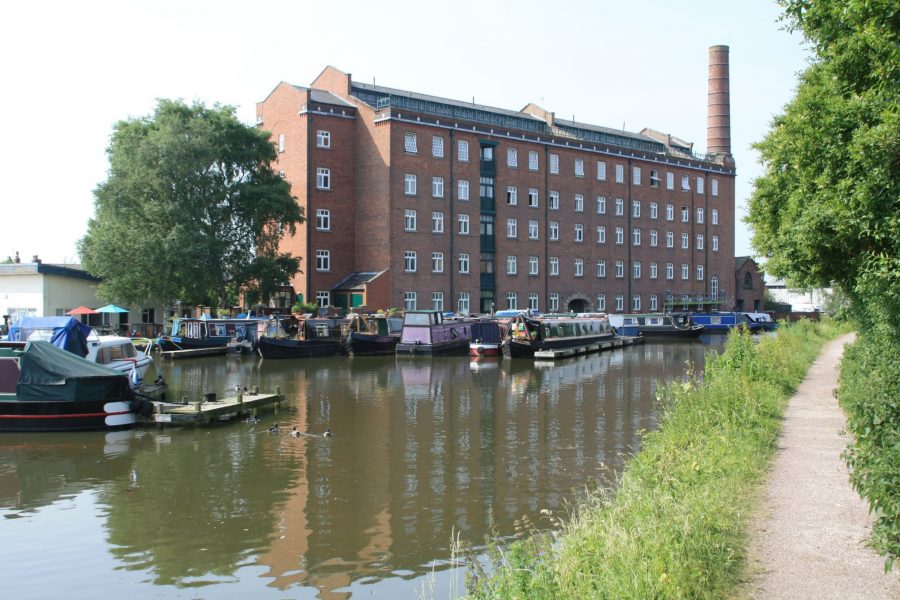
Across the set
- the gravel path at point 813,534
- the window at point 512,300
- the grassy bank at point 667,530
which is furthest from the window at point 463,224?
the gravel path at point 813,534

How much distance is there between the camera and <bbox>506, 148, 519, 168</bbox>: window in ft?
168

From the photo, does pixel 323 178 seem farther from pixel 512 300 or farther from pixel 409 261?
pixel 512 300

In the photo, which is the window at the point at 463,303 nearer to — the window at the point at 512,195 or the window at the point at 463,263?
the window at the point at 463,263

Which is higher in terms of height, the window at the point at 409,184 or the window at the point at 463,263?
the window at the point at 409,184

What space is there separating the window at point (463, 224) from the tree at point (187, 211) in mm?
10699

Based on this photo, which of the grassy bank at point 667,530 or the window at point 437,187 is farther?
the window at point 437,187

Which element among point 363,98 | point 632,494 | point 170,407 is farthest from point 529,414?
point 363,98

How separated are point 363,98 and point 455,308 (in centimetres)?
1445

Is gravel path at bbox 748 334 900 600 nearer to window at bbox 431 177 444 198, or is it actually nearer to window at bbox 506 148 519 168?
window at bbox 431 177 444 198

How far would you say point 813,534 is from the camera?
292 inches

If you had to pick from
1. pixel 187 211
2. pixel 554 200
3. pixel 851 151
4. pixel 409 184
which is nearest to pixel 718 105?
pixel 554 200

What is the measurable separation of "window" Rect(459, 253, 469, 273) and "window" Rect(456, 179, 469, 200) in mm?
3676

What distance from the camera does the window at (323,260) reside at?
4625 centimetres

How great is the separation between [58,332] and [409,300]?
89.4 ft
